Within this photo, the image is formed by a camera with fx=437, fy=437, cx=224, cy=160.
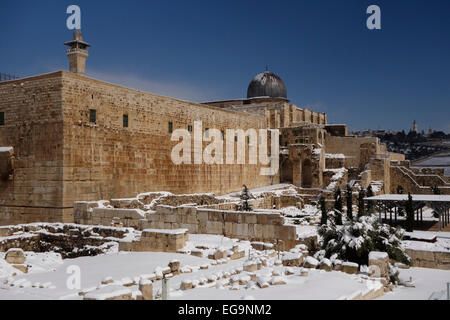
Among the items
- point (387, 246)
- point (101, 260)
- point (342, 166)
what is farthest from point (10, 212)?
point (342, 166)

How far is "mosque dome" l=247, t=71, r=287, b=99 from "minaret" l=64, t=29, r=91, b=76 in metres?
19.3

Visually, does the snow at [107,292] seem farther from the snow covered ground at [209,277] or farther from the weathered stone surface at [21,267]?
the weathered stone surface at [21,267]

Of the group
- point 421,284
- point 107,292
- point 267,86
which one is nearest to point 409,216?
point 421,284

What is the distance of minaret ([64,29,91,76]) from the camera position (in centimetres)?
1945

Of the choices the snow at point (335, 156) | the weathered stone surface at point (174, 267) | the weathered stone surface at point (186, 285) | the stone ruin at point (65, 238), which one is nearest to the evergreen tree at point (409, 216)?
the stone ruin at point (65, 238)

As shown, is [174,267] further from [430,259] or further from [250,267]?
[430,259]

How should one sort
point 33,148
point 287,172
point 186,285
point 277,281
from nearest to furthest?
point 186,285
point 277,281
point 33,148
point 287,172

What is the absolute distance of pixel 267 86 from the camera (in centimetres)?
3669

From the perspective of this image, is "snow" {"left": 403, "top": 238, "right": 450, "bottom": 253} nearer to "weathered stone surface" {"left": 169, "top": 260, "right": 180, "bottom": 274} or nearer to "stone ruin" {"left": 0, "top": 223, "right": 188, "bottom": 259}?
"weathered stone surface" {"left": 169, "top": 260, "right": 180, "bottom": 274}

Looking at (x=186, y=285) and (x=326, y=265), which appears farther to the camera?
(x=326, y=265)

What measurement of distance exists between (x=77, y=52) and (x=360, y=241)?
15.1 metres

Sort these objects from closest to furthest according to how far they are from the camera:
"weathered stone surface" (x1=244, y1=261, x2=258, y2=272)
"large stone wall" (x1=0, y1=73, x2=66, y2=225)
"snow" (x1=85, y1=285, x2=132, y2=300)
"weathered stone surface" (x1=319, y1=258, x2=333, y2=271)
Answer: "snow" (x1=85, y1=285, x2=132, y2=300) → "weathered stone surface" (x1=244, y1=261, x2=258, y2=272) → "weathered stone surface" (x1=319, y1=258, x2=333, y2=271) → "large stone wall" (x1=0, y1=73, x2=66, y2=225)

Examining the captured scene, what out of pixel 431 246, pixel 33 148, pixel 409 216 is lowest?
pixel 431 246

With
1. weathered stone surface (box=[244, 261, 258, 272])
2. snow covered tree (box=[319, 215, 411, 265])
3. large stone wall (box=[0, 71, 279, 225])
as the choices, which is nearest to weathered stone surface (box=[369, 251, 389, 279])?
snow covered tree (box=[319, 215, 411, 265])
